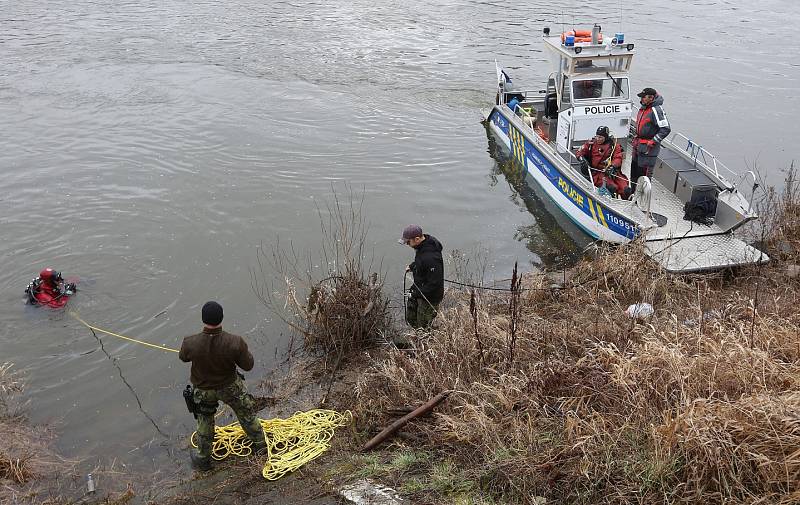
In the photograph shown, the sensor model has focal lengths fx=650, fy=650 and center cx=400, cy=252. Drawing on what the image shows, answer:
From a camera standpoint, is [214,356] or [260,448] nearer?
[214,356]

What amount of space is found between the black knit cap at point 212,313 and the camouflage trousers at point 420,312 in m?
2.99

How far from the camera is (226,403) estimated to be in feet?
20.1

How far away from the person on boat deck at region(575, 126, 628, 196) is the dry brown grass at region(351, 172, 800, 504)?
3758 mm

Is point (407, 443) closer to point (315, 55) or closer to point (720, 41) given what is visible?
point (315, 55)

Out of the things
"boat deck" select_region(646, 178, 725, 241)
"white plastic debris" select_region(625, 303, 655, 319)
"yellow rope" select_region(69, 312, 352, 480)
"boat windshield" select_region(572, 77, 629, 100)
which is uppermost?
"boat windshield" select_region(572, 77, 629, 100)

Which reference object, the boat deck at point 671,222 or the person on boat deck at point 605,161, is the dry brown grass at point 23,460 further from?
the person on boat deck at point 605,161

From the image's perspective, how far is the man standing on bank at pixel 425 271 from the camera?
7.68 m

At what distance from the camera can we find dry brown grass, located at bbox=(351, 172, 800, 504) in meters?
4.31

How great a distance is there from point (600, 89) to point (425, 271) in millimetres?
7309

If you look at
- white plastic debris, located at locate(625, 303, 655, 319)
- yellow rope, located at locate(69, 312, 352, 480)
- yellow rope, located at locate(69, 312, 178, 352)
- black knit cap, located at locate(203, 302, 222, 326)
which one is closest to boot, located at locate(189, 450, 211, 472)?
yellow rope, located at locate(69, 312, 352, 480)

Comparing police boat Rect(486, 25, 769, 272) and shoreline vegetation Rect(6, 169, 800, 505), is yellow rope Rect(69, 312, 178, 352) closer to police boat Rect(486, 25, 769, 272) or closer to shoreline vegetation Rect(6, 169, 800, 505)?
shoreline vegetation Rect(6, 169, 800, 505)

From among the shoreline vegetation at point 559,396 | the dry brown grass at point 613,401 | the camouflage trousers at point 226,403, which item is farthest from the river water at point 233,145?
the dry brown grass at point 613,401

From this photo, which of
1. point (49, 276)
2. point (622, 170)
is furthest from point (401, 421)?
point (622, 170)

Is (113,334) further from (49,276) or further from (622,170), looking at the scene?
(622,170)
